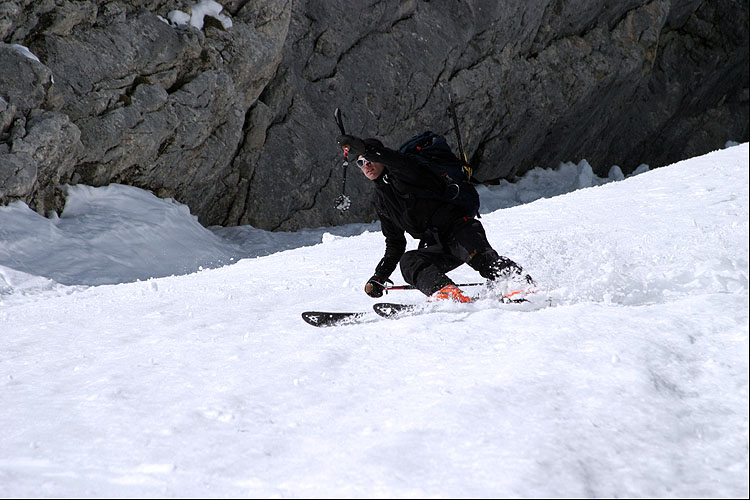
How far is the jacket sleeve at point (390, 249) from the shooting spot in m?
4.98

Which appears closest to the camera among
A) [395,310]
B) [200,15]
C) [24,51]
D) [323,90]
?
[395,310]

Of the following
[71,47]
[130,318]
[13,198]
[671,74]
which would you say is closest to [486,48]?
[671,74]

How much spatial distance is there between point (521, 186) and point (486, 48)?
5.70 meters

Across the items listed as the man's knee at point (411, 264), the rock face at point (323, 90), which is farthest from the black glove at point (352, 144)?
the rock face at point (323, 90)

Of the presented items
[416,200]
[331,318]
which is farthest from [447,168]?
[331,318]

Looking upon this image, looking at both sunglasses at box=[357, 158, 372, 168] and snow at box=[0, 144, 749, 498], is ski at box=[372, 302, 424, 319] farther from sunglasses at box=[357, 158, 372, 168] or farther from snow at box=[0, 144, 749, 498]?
sunglasses at box=[357, 158, 372, 168]

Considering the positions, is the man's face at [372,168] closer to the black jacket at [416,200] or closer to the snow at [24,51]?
the black jacket at [416,200]

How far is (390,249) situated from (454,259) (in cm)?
55

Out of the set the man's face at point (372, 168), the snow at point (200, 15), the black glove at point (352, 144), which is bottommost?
the man's face at point (372, 168)

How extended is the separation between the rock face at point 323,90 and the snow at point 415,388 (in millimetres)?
7414

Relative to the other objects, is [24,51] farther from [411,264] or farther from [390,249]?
[411,264]

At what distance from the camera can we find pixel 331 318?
4.50 m

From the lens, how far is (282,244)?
16.7 meters

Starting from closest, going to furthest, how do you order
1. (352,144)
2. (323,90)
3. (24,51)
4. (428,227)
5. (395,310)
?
(352,144) < (395,310) < (428,227) < (24,51) < (323,90)
